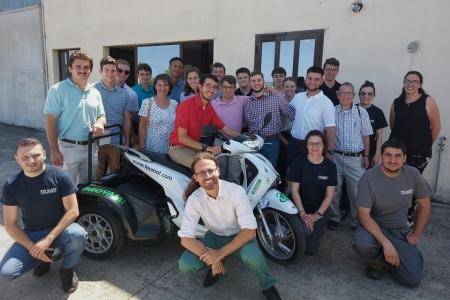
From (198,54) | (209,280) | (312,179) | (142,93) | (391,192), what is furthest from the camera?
(198,54)

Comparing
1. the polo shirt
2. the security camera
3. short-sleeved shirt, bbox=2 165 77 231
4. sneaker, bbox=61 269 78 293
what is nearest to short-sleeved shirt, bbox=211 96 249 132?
the polo shirt

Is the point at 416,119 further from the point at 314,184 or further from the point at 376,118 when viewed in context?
the point at 314,184

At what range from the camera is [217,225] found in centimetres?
262

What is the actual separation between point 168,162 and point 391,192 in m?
1.91

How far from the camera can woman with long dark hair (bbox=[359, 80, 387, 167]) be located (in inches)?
152

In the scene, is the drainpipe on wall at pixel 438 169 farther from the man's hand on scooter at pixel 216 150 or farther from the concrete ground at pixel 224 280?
the man's hand on scooter at pixel 216 150

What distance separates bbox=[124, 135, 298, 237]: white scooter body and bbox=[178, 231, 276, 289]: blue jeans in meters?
0.33

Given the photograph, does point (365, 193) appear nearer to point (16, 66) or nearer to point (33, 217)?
point (33, 217)

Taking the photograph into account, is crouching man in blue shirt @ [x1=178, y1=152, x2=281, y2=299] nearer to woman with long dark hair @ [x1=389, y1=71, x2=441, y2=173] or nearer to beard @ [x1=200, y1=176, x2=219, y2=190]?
beard @ [x1=200, y1=176, x2=219, y2=190]

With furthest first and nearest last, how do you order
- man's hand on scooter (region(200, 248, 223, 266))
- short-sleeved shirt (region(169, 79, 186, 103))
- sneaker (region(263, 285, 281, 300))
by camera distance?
1. short-sleeved shirt (region(169, 79, 186, 103))
2. sneaker (region(263, 285, 281, 300))
3. man's hand on scooter (region(200, 248, 223, 266))

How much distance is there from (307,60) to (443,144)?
2295 millimetres

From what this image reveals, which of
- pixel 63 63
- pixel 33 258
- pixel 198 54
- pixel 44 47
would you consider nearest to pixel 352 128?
pixel 33 258

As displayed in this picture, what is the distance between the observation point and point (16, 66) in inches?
427

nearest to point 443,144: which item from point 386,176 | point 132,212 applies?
point 386,176
